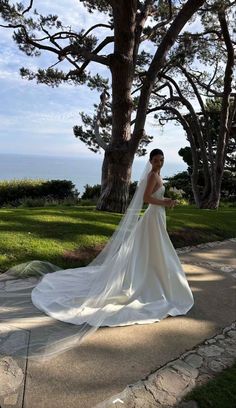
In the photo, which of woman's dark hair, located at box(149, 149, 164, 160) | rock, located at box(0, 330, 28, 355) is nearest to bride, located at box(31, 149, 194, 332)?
woman's dark hair, located at box(149, 149, 164, 160)

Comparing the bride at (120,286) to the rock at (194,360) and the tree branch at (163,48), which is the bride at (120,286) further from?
the tree branch at (163,48)

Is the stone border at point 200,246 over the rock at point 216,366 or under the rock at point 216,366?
over

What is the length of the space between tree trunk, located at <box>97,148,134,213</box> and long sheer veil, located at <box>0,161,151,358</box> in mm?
5064

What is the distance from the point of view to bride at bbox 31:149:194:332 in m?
4.55

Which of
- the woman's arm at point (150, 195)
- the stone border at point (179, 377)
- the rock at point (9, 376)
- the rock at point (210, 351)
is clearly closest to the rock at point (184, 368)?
the stone border at point (179, 377)

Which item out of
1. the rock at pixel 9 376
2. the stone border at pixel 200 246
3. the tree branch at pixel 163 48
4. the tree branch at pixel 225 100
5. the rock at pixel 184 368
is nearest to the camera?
the rock at pixel 9 376

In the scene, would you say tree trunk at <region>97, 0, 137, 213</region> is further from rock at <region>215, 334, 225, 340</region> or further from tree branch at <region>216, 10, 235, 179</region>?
rock at <region>215, 334, 225, 340</region>

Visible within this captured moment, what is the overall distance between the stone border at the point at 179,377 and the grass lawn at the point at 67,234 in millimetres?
3078

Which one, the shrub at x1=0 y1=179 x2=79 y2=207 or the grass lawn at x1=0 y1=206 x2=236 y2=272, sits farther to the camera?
the shrub at x1=0 y1=179 x2=79 y2=207

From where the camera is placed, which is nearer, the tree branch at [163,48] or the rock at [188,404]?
the rock at [188,404]

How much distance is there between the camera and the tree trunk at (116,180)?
11.0m

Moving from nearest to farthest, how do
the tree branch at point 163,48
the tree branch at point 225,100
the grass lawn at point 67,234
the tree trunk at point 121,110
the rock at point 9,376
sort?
the rock at point 9,376 < the grass lawn at point 67,234 < the tree branch at point 163,48 < the tree trunk at point 121,110 < the tree branch at point 225,100

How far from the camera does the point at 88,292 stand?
501 centimetres

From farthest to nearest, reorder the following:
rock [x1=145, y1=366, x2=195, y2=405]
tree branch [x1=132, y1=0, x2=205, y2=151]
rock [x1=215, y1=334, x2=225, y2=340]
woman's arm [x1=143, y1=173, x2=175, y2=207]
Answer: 1. tree branch [x1=132, y1=0, x2=205, y2=151]
2. woman's arm [x1=143, y1=173, x2=175, y2=207]
3. rock [x1=215, y1=334, x2=225, y2=340]
4. rock [x1=145, y1=366, x2=195, y2=405]
